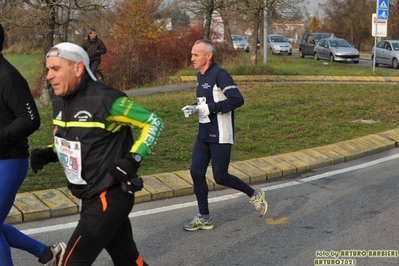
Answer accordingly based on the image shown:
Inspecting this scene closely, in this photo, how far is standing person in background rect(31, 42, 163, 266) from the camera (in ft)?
11.4

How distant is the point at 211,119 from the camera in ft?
19.2

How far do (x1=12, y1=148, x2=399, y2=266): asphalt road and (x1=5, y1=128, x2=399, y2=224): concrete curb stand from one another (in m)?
0.13

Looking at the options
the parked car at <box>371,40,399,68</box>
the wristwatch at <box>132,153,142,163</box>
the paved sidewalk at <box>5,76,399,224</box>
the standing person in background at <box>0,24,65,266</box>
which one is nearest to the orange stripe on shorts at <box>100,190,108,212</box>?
the wristwatch at <box>132,153,142,163</box>

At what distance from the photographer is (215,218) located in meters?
6.34

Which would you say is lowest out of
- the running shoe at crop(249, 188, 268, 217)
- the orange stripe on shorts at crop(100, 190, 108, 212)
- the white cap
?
the running shoe at crop(249, 188, 268, 217)

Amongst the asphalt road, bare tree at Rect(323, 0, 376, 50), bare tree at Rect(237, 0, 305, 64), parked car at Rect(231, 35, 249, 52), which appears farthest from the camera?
bare tree at Rect(323, 0, 376, 50)

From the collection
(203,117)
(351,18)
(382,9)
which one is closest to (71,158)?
(203,117)

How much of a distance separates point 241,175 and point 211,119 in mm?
2053

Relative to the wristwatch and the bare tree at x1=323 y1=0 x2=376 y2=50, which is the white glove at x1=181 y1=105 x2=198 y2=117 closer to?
the wristwatch

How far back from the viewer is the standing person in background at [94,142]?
11.4 feet

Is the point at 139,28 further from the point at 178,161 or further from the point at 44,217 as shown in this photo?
the point at 44,217

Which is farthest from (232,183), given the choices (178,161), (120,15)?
(120,15)

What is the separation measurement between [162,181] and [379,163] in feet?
11.7

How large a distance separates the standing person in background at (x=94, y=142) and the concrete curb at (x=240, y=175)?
9.06 feet
